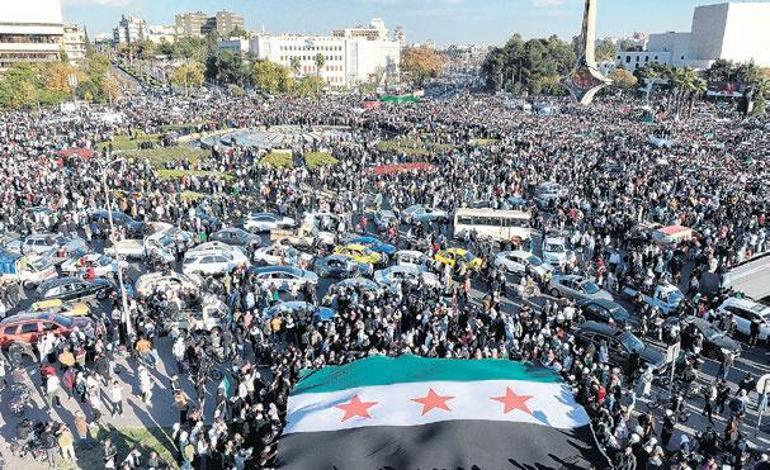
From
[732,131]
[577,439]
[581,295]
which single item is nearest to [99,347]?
[577,439]

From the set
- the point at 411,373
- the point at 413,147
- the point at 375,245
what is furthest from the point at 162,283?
the point at 413,147

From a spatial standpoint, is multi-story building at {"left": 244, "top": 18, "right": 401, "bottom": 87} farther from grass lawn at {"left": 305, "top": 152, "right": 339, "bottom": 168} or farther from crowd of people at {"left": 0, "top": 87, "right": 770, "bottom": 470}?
grass lawn at {"left": 305, "top": 152, "right": 339, "bottom": 168}

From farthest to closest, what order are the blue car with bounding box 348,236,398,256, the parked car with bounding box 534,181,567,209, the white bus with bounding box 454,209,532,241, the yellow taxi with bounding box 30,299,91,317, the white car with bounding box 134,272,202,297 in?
the parked car with bounding box 534,181,567,209
the white bus with bounding box 454,209,532,241
the blue car with bounding box 348,236,398,256
the white car with bounding box 134,272,202,297
the yellow taxi with bounding box 30,299,91,317

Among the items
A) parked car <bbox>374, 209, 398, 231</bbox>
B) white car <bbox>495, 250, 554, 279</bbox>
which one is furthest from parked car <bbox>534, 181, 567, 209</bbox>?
white car <bbox>495, 250, 554, 279</bbox>

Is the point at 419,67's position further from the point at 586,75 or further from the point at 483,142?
the point at 483,142

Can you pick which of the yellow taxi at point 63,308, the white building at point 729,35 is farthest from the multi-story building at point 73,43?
the white building at point 729,35
